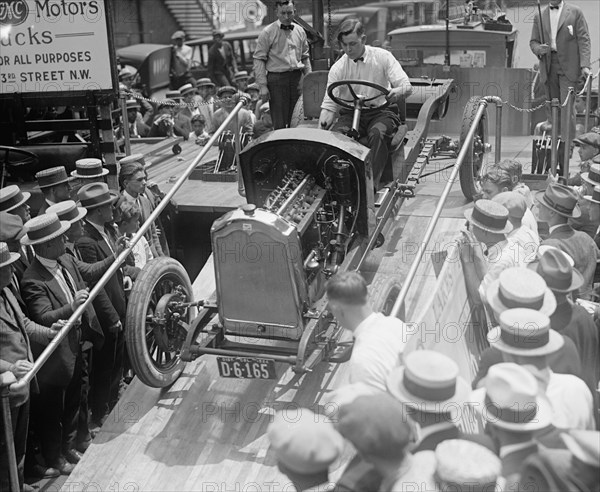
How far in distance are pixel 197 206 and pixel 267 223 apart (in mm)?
3294

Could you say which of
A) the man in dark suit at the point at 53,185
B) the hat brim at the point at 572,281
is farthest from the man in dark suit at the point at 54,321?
the hat brim at the point at 572,281

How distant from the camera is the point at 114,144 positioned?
27.4 ft

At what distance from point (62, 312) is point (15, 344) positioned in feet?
1.33

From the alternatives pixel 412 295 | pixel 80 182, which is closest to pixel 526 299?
pixel 412 295

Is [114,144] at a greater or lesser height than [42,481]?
greater

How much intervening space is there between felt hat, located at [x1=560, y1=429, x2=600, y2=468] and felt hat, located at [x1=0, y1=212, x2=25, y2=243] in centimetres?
349

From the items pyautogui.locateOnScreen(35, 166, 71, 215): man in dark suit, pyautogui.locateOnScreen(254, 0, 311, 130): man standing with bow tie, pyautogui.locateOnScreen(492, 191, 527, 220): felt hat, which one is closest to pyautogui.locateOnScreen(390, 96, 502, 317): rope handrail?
pyautogui.locateOnScreen(492, 191, 527, 220): felt hat

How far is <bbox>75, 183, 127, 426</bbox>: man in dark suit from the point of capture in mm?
5527

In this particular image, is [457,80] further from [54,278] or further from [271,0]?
[54,278]

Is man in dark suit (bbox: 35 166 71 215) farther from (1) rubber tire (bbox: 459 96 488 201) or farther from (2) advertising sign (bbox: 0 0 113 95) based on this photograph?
(1) rubber tire (bbox: 459 96 488 201)

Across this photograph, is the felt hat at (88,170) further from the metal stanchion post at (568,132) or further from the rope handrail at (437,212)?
the metal stanchion post at (568,132)

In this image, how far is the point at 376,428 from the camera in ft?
9.18

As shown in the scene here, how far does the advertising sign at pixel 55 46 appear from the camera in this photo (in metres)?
8.00

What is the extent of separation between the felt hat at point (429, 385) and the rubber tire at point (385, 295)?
1.93 metres
